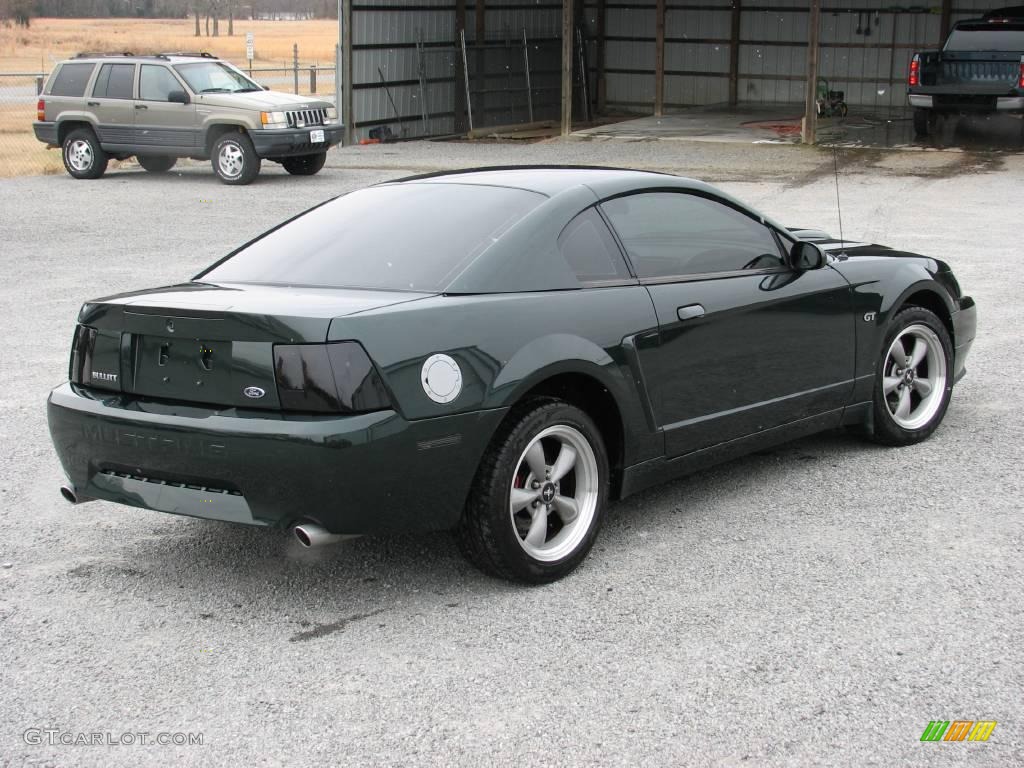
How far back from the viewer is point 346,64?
24.4 metres

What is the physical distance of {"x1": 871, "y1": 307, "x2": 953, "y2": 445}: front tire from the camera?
6.15m

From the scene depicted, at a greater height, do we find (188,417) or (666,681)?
(188,417)

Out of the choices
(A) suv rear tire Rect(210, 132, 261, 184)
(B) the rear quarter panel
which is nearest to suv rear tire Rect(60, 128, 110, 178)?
(A) suv rear tire Rect(210, 132, 261, 184)

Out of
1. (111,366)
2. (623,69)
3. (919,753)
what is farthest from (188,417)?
(623,69)

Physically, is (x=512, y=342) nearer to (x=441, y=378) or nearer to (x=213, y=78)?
(x=441, y=378)

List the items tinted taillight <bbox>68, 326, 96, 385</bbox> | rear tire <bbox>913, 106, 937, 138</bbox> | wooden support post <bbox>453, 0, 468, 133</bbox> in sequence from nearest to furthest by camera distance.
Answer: tinted taillight <bbox>68, 326, 96, 385</bbox> < rear tire <bbox>913, 106, 937, 138</bbox> < wooden support post <bbox>453, 0, 468, 133</bbox>

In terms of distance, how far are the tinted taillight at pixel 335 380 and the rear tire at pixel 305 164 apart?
16755 mm

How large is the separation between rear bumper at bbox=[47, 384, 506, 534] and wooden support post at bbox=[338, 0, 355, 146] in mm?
20455

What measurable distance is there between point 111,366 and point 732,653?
7.45 ft

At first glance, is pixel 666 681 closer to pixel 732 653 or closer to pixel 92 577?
pixel 732 653

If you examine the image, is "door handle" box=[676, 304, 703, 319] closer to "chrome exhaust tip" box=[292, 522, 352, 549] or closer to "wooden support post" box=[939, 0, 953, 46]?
"chrome exhaust tip" box=[292, 522, 352, 549]

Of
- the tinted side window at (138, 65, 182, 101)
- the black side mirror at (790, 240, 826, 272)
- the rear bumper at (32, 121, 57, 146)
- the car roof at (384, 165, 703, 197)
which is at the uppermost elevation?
the tinted side window at (138, 65, 182, 101)

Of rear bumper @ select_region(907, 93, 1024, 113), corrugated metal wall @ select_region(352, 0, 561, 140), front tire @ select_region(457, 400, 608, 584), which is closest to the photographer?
front tire @ select_region(457, 400, 608, 584)

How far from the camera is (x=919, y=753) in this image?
345cm
